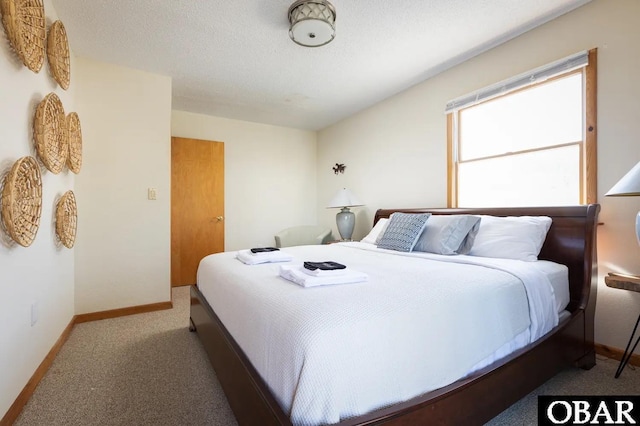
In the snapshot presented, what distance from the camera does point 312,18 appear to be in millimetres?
1969

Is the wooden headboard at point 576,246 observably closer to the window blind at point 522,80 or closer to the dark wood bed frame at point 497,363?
the dark wood bed frame at point 497,363

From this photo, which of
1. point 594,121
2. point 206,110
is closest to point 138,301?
point 206,110

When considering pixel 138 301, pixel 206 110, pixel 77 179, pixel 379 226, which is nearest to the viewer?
pixel 77 179

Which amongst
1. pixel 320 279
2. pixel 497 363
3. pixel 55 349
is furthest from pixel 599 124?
pixel 55 349

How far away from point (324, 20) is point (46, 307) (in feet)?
8.90

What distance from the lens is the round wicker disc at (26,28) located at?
4.52 feet

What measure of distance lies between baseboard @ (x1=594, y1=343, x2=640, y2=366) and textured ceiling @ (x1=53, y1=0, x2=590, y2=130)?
94.8 inches

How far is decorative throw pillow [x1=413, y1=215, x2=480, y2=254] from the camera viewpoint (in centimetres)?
225

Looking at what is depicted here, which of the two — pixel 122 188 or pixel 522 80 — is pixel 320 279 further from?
pixel 122 188

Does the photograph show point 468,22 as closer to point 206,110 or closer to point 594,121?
point 594,121

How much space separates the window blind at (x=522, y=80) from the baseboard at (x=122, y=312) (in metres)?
3.60

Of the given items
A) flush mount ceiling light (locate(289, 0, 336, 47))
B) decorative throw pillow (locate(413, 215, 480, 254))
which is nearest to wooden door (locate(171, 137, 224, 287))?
flush mount ceiling light (locate(289, 0, 336, 47))

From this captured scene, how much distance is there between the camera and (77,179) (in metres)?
2.74

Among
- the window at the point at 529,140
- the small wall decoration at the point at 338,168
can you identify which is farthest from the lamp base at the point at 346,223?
the window at the point at 529,140
